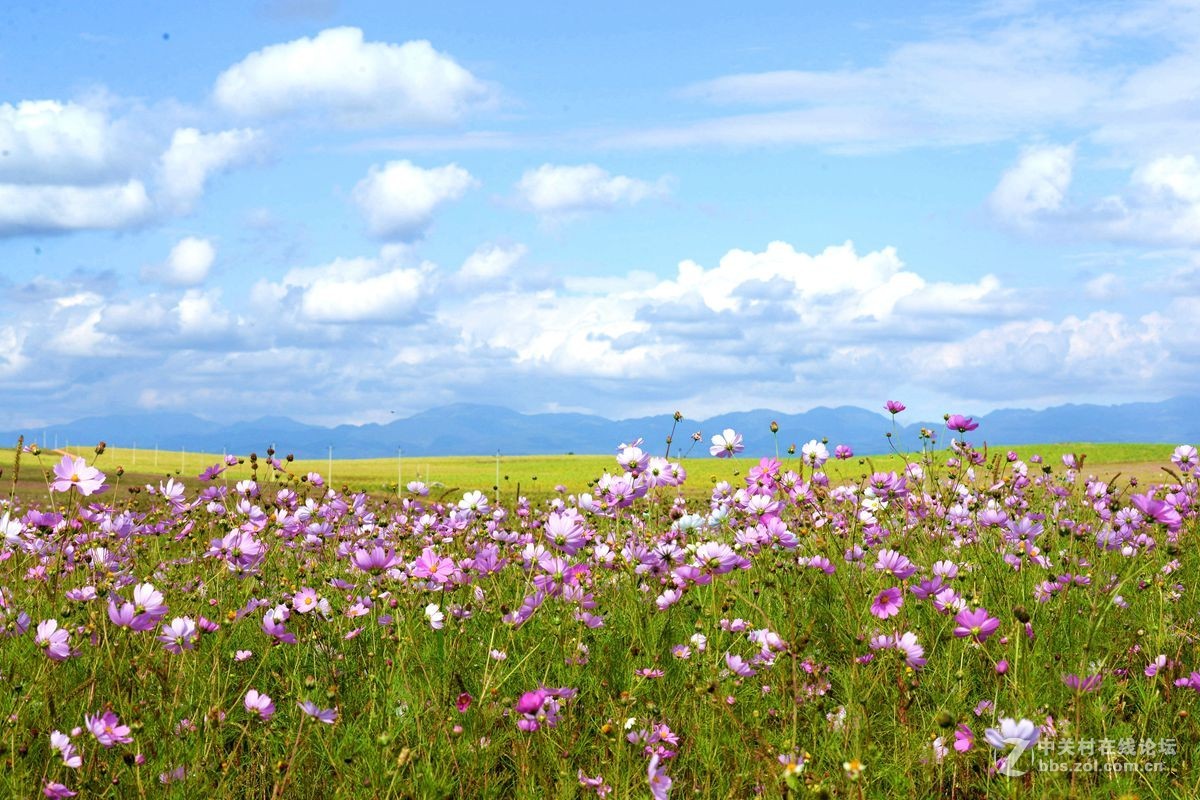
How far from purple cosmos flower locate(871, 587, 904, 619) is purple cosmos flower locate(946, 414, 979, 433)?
1.59 m

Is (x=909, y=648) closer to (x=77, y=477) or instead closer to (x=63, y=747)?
(x=63, y=747)

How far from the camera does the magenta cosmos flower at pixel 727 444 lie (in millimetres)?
5248

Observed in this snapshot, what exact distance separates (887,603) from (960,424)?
1679mm

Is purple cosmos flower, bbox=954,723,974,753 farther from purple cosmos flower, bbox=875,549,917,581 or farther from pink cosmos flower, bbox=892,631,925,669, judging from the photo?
purple cosmos flower, bbox=875,549,917,581

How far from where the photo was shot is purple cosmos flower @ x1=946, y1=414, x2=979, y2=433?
5301mm

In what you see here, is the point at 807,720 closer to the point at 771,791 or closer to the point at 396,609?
the point at 771,791

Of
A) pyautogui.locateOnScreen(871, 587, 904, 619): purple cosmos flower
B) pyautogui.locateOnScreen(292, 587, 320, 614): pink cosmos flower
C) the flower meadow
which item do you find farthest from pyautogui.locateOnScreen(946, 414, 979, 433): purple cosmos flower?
pyautogui.locateOnScreen(292, 587, 320, 614): pink cosmos flower

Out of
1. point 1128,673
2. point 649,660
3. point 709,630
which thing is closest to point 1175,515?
point 1128,673

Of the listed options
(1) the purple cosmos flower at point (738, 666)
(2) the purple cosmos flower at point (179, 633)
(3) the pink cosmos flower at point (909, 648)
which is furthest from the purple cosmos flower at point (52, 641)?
(3) the pink cosmos flower at point (909, 648)

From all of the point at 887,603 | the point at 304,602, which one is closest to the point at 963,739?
the point at 887,603

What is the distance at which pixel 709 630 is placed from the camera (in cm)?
427

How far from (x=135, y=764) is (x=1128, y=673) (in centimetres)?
373

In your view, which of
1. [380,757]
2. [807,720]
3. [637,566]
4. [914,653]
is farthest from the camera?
[637,566]

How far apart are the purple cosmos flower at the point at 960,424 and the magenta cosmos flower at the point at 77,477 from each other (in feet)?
12.7
